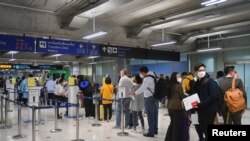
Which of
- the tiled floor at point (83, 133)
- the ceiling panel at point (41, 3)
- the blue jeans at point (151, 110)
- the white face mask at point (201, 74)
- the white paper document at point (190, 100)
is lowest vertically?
the tiled floor at point (83, 133)

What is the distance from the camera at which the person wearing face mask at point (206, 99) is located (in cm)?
394

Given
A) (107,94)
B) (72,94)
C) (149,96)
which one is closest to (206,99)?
(149,96)

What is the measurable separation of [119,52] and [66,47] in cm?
226

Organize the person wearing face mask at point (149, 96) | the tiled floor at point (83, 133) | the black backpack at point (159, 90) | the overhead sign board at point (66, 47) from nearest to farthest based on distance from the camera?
the black backpack at point (159, 90) → the person wearing face mask at point (149, 96) → the tiled floor at point (83, 133) → the overhead sign board at point (66, 47)

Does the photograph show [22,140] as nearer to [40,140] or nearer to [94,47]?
[40,140]

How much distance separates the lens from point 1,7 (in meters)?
7.33

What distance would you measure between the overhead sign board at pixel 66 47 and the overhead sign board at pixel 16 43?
265mm

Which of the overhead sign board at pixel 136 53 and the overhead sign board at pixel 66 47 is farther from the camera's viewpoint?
the overhead sign board at pixel 136 53

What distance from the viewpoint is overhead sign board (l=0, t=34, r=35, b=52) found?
312 inches

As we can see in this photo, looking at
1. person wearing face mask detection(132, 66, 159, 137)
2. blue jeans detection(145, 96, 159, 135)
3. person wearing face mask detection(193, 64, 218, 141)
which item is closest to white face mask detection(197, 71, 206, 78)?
person wearing face mask detection(193, 64, 218, 141)

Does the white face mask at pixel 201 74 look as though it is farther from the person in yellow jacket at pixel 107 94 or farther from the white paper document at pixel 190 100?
the person in yellow jacket at pixel 107 94

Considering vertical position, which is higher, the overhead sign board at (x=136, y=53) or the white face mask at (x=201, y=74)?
the overhead sign board at (x=136, y=53)

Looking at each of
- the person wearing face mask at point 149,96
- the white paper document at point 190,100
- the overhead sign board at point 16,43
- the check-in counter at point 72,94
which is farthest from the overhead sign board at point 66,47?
the white paper document at point 190,100

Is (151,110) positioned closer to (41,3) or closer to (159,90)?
(159,90)
